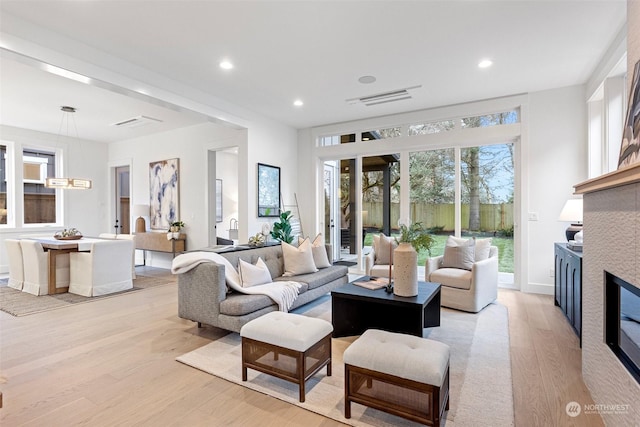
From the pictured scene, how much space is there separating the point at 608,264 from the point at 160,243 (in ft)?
22.0

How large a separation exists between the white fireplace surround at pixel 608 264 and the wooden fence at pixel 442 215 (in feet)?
9.00

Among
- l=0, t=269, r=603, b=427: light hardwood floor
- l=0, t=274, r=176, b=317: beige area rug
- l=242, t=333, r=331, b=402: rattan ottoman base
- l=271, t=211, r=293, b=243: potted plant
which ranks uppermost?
l=271, t=211, r=293, b=243: potted plant

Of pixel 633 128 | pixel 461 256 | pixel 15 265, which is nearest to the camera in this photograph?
pixel 633 128

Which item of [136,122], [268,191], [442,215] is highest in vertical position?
[136,122]

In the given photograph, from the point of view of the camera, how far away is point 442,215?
536 cm

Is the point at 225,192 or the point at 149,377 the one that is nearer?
the point at 149,377

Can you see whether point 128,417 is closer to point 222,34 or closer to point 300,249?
point 300,249

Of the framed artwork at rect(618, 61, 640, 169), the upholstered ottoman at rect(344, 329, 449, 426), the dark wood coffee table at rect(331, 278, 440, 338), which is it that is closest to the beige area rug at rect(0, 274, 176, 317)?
the dark wood coffee table at rect(331, 278, 440, 338)

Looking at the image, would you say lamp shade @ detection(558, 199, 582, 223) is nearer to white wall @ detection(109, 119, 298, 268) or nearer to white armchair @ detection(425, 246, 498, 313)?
white armchair @ detection(425, 246, 498, 313)

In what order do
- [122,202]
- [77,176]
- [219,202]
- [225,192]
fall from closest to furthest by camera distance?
[77,176] → [219,202] → [225,192] → [122,202]

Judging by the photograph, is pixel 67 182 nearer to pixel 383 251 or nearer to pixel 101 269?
pixel 101 269

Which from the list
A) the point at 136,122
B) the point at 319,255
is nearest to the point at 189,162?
the point at 136,122

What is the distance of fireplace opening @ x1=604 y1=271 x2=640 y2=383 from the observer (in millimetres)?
1593

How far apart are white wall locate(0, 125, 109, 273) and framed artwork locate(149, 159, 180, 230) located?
1.74 meters
